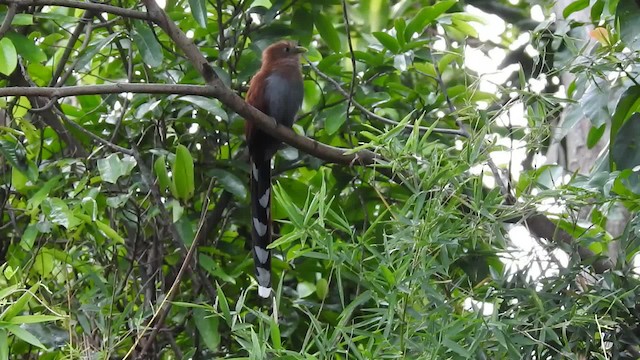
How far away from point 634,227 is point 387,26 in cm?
117

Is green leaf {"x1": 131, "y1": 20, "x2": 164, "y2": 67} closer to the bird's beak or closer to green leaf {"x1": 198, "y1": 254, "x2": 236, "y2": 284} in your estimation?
green leaf {"x1": 198, "y1": 254, "x2": 236, "y2": 284}

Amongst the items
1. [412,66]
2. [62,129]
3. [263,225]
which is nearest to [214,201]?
[263,225]

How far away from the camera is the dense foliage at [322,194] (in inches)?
50.4

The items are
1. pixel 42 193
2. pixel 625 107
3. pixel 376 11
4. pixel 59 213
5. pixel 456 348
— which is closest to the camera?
pixel 456 348

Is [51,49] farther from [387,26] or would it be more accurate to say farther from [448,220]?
[448,220]

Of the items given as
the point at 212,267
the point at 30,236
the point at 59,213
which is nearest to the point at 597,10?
the point at 212,267

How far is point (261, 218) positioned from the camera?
2.10 metres

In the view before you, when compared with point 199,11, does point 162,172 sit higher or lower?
lower

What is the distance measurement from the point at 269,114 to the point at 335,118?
0.39 meters

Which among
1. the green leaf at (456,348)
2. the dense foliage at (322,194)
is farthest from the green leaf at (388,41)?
the green leaf at (456,348)

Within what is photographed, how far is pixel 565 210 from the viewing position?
4.91 ft

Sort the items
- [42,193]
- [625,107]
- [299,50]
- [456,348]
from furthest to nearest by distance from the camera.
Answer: [299,50] → [42,193] → [625,107] → [456,348]

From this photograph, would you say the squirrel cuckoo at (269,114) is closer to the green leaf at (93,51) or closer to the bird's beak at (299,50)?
the bird's beak at (299,50)

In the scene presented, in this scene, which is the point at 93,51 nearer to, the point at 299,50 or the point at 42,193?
the point at 42,193
